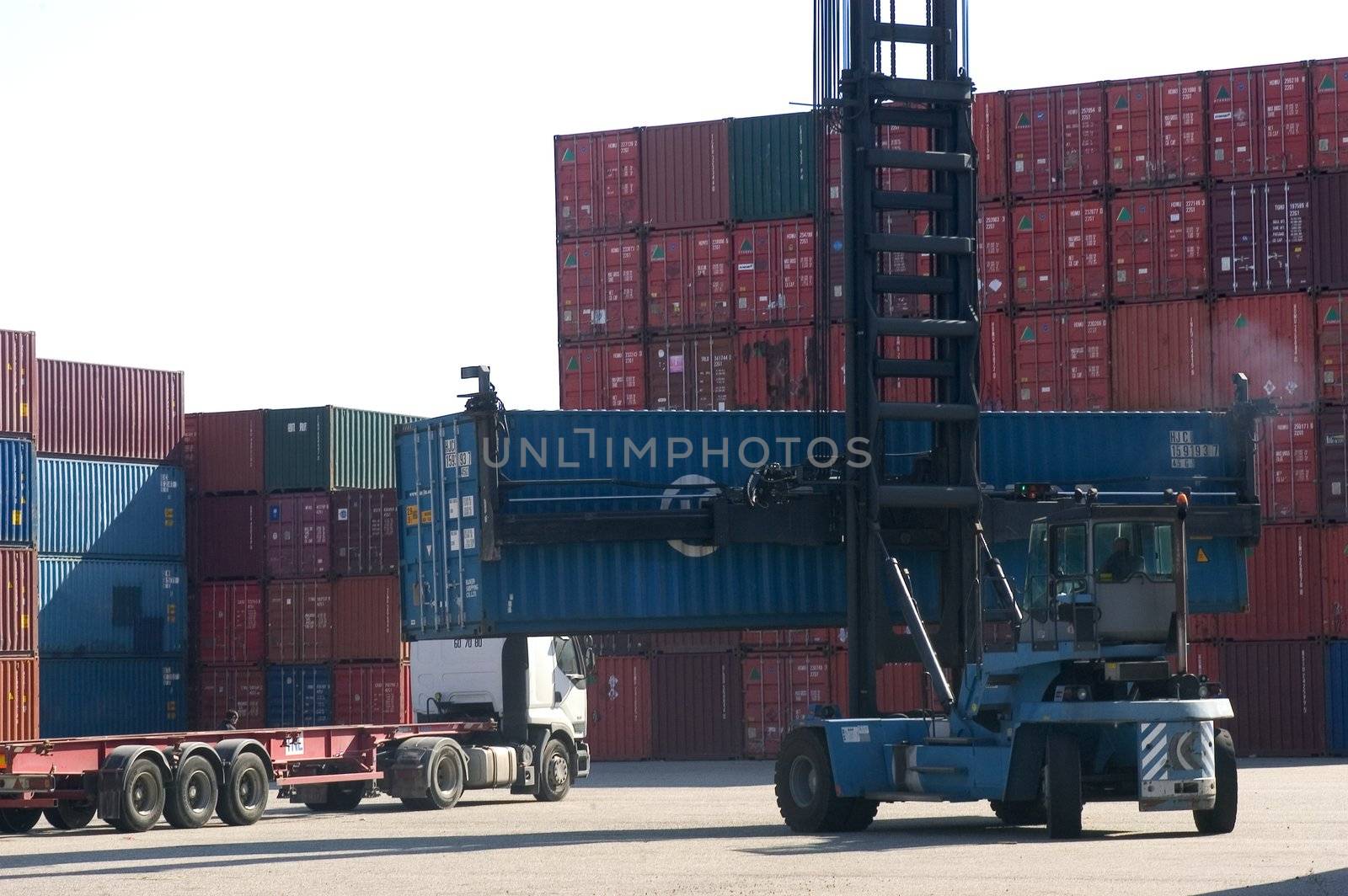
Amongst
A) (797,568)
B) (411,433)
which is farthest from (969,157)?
(411,433)

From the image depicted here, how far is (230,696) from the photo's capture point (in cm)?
4547

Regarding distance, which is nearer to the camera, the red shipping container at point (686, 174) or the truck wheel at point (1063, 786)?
the truck wheel at point (1063, 786)

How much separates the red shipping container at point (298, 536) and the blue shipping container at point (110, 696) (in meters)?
3.34

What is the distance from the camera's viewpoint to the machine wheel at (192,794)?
24547 millimetres

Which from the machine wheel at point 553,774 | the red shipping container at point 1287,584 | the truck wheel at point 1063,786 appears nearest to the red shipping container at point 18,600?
the machine wheel at point 553,774

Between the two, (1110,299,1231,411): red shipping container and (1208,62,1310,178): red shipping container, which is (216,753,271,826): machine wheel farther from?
(1208,62,1310,178): red shipping container

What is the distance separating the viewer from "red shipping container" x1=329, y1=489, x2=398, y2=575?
4356cm

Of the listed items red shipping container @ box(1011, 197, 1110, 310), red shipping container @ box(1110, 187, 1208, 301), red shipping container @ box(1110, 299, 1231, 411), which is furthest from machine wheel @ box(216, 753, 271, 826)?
red shipping container @ box(1110, 187, 1208, 301)

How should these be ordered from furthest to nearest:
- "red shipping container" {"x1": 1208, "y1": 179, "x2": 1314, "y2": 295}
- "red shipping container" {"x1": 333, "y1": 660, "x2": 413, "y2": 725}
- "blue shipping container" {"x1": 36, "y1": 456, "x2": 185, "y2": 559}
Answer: "red shipping container" {"x1": 333, "y1": 660, "x2": 413, "y2": 725}
"blue shipping container" {"x1": 36, "y1": 456, "x2": 185, "y2": 559}
"red shipping container" {"x1": 1208, "y1": 179, "x2": 1314, "y2": 295}

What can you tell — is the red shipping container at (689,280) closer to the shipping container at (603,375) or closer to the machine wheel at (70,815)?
the shipping container at (603,375)

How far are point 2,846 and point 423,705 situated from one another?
10.6m

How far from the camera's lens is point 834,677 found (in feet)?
134

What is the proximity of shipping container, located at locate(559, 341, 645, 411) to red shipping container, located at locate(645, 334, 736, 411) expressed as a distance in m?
0.28

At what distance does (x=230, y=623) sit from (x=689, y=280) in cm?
1345
